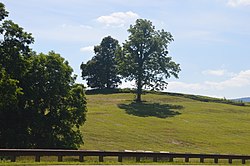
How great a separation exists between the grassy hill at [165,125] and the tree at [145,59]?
4.64 meters

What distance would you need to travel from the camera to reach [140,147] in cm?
4488

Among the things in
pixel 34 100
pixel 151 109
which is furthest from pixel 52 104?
pixel 151 109

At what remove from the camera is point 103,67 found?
118 meters

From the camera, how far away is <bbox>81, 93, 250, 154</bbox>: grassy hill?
47125mm

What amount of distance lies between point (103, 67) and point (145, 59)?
102 ft

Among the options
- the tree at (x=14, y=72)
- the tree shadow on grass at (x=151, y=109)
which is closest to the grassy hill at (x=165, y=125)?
the tree shadow on grass at (x=151, y=109)

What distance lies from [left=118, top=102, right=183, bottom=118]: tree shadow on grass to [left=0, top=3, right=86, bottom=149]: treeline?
3370 cm

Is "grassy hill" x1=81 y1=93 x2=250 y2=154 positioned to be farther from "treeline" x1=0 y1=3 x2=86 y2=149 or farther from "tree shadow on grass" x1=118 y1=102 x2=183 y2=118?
"treeline" x1=0 y1=3 x2=86 y2=149

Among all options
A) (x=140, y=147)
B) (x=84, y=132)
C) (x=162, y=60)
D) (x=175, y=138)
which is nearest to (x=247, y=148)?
(x=175, y=138)

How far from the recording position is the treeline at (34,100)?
113ft

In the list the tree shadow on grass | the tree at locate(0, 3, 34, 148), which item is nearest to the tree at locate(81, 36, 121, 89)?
the tree shadow on grass

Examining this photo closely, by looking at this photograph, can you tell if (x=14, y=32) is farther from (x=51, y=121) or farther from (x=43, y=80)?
(x=51, y=121)

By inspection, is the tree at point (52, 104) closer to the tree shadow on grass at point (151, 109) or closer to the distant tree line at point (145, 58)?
the tree shadow on grass at point (151, 109)

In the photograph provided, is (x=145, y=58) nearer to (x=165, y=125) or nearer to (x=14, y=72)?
(x=165, y=125)
